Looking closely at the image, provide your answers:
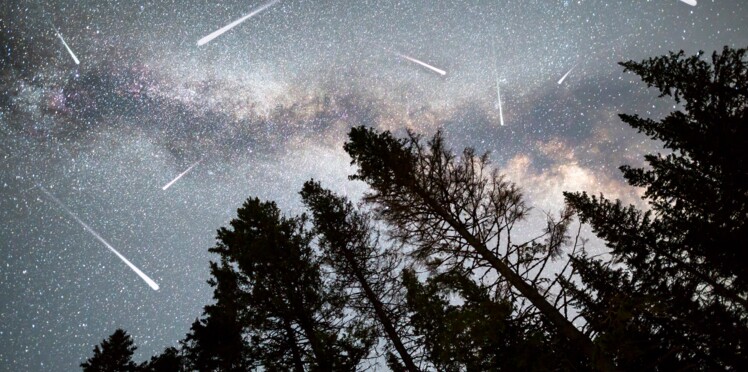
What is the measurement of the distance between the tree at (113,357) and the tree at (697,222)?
61.2ft

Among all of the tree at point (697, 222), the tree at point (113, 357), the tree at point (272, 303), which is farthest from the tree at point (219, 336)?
the tree at point (697, 222)

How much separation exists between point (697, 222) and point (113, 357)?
75.5ft

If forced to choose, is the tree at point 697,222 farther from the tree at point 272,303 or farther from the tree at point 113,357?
the tree at point 113,357

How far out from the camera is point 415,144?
30.3 feet

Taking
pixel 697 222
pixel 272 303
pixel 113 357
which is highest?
pixel 113 357

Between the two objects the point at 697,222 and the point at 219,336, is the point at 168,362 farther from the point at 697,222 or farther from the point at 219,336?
the point at 697,222

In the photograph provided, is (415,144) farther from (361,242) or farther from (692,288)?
(692,288)

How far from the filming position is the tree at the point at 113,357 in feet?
48.6

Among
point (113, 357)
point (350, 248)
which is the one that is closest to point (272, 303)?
point (350, 248)

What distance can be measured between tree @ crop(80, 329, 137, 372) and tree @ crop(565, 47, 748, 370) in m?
18.7

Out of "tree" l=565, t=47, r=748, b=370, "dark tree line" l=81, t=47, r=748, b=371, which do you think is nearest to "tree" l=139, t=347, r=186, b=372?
"dark tree line" l=81, t=47, r=748, b=371

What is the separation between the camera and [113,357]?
15125 mm

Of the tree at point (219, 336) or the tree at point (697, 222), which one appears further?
the tree at point (219, 336)

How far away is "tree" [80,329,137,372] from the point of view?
14.8 metres
